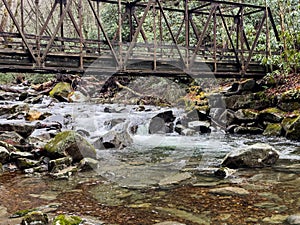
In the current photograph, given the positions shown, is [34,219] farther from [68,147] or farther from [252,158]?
[252,158]

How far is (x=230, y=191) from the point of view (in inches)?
244

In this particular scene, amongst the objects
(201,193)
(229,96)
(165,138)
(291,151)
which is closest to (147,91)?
(229,96)

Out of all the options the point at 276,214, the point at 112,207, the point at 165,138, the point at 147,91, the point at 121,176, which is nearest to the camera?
the point at 276,214

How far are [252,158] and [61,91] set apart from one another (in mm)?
18556

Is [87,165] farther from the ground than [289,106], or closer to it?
closer to it

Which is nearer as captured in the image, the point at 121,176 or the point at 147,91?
the point at 121,176

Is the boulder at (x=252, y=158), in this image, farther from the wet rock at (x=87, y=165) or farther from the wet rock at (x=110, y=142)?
the wet rock at (x=110, y=142)

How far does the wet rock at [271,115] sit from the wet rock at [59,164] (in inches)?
339

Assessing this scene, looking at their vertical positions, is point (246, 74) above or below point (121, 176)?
above

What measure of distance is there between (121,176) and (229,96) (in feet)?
34.4

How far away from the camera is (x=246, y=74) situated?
16.3 metres

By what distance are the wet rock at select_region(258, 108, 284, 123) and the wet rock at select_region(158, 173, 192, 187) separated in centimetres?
741

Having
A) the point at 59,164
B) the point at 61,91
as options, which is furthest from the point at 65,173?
the point at 61,91

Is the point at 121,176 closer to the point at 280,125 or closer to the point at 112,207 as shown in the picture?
the point at 112,207
